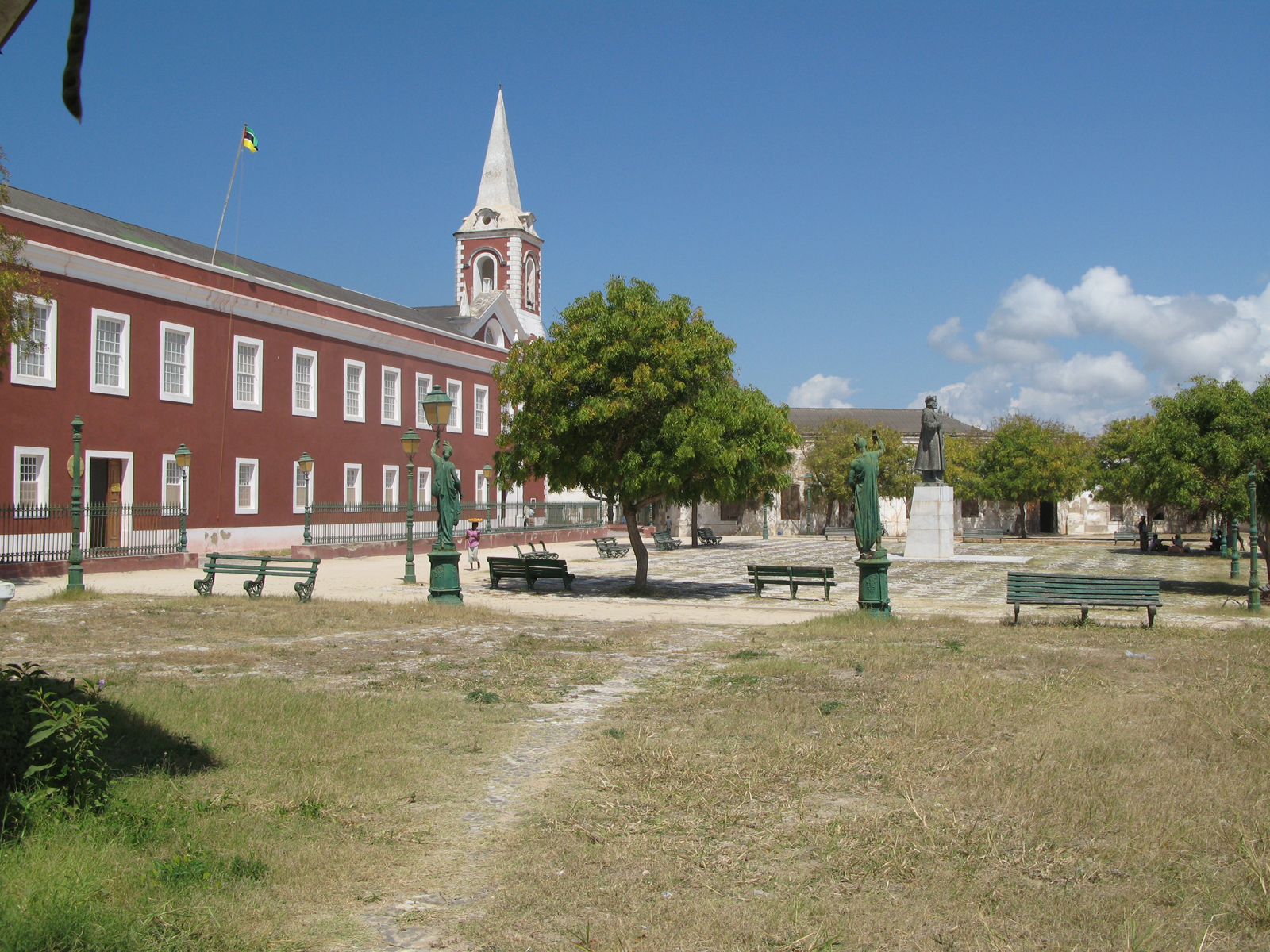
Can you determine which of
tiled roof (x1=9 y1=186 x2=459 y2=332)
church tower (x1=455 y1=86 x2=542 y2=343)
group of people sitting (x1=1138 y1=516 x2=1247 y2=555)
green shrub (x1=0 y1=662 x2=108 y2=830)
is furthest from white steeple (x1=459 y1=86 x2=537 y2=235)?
green shrub (x1=0 y1=662 x2=108 y2=830)

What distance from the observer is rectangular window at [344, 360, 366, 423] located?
3762cm

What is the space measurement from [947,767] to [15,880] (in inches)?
192

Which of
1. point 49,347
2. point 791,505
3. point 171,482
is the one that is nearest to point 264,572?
point 49,347

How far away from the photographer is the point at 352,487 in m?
38.0

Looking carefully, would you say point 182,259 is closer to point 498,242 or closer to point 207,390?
point 207,390

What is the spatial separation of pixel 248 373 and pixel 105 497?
637 centimetres

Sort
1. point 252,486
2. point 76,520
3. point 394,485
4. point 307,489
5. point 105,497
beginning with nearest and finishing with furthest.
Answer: point 76,520 < point 105,497 < point 307,489 < point 252,486 < point 394,485

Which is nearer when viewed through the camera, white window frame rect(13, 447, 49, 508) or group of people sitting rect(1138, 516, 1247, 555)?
white window frame rect(13, 447, 49, 508)

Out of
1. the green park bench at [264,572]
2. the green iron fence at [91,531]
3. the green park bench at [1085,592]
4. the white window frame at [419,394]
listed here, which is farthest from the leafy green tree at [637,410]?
the white window frame at [419,394]

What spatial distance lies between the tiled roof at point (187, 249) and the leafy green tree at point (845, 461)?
21626mm

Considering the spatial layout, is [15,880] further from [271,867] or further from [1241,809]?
[1241,809]

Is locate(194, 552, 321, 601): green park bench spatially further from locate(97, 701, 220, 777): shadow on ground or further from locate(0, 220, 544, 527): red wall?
locate(0, 220, 544, 527): red wall

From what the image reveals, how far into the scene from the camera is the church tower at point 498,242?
190 ft

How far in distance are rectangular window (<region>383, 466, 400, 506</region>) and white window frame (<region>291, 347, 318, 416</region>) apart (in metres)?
4.60
